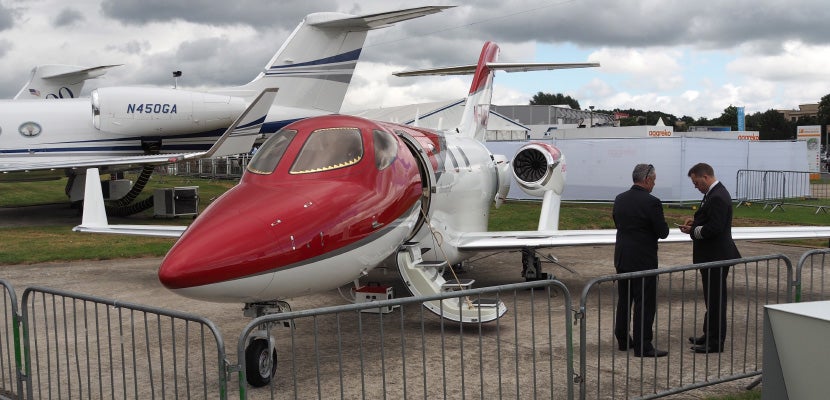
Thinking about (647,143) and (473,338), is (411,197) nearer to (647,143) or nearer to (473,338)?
(473,338)

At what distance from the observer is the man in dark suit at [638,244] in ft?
22.6

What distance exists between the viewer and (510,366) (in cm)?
689

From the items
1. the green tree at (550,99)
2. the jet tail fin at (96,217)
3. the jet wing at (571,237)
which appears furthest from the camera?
the green tree at (550,99)

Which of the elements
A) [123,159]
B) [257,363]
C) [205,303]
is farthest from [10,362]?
[123,159]

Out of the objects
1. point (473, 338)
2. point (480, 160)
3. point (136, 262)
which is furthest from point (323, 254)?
point (136, 262)

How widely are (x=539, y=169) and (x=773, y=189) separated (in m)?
16.1

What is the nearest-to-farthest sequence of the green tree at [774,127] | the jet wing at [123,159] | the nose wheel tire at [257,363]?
the nose wheel tire at [257,363] → the jet wing at [123,159] → the green tree at [774,127]

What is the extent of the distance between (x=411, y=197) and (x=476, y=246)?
2.12m

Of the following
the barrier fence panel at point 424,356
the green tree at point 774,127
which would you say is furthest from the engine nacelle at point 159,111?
the green tree at point 774,127

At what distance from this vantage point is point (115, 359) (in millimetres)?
7434

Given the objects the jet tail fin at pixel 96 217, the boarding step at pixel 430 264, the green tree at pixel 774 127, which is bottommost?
the boarding step at pixel 430 264

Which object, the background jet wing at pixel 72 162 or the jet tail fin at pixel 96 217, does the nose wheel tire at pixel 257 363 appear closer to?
the jet tail fin at pixel 96 217

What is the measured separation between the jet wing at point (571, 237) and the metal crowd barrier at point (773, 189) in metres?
14.0

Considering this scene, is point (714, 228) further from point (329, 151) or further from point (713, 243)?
point (329, 151)
